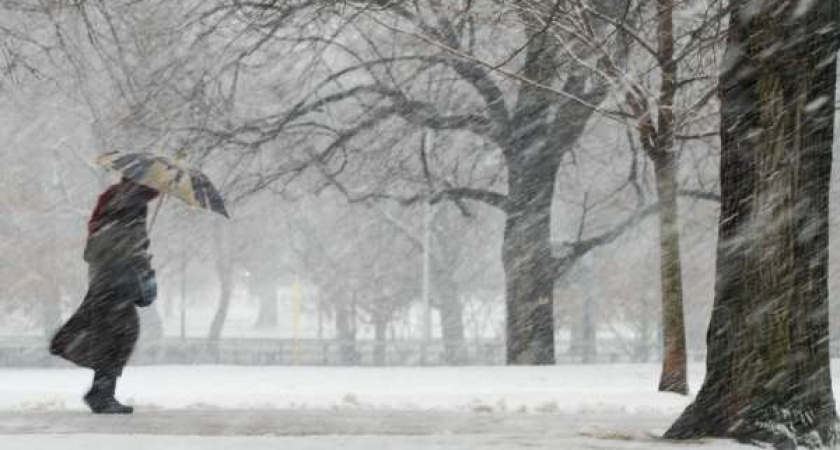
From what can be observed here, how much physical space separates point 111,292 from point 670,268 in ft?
20.5

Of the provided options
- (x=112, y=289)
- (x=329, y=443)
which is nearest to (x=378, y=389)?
(x=112, y=289)

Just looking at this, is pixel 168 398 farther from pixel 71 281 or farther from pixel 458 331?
pixel 458 331

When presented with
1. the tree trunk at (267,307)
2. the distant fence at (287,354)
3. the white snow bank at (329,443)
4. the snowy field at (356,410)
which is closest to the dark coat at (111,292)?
the snowy field at (356,410)

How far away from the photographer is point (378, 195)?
70.3ft

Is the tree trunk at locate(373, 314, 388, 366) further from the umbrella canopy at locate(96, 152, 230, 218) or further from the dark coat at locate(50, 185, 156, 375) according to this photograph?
the dark coat at locate(50, 185, 156, 375)

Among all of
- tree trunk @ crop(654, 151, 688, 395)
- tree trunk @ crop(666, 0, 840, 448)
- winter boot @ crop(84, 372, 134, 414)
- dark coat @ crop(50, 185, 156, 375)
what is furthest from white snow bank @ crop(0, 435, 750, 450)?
tree trunk @ crop(654, 151, 688, 395)

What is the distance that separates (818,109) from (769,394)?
1537 millimetres

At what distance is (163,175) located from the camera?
10.2 m

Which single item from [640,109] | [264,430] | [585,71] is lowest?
[264,430]

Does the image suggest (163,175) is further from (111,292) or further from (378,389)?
(378,389)

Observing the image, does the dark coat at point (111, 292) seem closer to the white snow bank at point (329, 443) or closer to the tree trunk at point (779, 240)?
the white snow bank at point (329, 443)

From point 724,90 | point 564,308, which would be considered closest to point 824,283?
point 724,90

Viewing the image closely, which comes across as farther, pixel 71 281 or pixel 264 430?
pixel 71 281

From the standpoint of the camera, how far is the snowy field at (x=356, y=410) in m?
7.36
